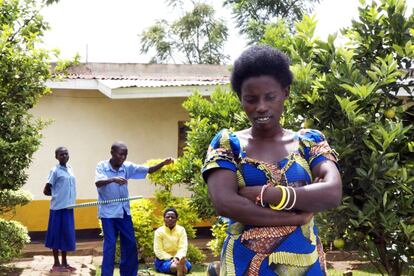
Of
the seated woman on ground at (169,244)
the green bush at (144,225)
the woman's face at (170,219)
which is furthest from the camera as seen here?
the green bush at (144,225)

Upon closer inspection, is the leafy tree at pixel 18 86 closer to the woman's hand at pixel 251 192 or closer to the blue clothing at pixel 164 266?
the blue clothing at pixel 164 266

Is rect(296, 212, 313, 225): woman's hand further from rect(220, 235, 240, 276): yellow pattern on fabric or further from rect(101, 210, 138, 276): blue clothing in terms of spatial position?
rect(101, 210, 138, 276): blue clothing

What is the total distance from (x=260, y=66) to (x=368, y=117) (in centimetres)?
265

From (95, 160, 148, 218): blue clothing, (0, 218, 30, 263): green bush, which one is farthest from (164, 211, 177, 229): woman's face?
(0, 218, 30, 263): green bush

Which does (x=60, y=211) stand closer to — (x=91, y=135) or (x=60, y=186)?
(x=60, y=186)

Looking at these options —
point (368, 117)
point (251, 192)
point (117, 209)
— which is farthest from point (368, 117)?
point (117, 209)

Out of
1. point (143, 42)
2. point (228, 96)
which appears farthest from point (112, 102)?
point (143, 42)

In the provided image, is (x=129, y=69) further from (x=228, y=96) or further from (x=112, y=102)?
(x=228, y=96)

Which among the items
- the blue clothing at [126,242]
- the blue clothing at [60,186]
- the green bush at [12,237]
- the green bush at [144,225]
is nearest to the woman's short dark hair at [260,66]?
the blue clothing at [126,242]

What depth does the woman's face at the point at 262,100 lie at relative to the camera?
8.09 feet

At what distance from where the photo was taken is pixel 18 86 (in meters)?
7.54

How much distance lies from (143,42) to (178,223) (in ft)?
61.6

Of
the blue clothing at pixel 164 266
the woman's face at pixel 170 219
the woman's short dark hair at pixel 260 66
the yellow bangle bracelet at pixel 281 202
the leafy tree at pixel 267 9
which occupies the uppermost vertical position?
the leafy tree at pixel 267 9

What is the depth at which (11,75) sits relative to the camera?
748 centimetres
